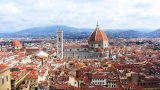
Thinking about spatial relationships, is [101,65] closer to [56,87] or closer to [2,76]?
[56,87]

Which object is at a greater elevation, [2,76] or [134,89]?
[2,76]

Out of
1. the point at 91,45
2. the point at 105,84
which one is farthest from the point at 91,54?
the point at 105,84

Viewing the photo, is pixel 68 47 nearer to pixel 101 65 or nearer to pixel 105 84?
pixel 101 65

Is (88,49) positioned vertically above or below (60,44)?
below

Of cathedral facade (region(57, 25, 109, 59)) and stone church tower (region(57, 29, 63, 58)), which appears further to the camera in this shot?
cathedral facade (region(57, 25, 109, 59))

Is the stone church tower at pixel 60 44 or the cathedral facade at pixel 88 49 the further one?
the cathedral facade at pixel 88 49

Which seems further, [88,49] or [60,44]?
[88,49]

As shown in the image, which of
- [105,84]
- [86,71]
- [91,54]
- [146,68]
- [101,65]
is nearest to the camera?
[105,84]

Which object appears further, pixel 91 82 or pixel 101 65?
pixel 101 65

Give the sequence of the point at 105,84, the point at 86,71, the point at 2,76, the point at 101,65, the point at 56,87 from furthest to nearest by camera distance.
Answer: the point at 101,65 → the point at 86,71 → the point at 105,84 → the point at 56,87 → the point at 2,76

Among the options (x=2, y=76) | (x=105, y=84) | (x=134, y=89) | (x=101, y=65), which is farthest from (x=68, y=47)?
(x=2, y=76)
